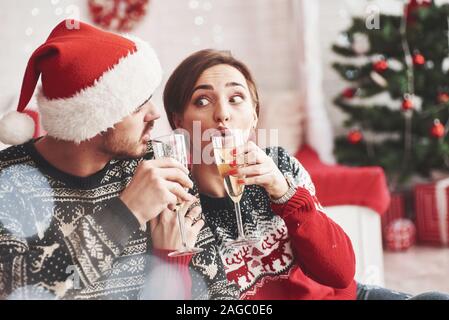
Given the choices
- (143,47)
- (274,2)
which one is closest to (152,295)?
(143,47)

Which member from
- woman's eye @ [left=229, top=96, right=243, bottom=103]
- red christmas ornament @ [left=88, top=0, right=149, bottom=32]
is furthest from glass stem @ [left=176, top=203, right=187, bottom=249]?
red christmas ornament @ [left=88, top=0, right=149, bottom=32]

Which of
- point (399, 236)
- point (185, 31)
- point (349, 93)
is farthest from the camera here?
point (349, 93)

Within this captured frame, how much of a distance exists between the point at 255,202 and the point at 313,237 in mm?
126

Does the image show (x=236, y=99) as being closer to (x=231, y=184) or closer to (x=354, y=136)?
(x=231, y=184)

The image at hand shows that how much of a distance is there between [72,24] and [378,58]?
6.25ft

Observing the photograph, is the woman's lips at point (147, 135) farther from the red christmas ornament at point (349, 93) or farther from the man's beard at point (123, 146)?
the red christmas ornament at point (349, 93)

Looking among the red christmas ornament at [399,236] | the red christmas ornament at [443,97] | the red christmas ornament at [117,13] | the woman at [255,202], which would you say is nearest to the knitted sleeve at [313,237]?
the woman at [255,202]

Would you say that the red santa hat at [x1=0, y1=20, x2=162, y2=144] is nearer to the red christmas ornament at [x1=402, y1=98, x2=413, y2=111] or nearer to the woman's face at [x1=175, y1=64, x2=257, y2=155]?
the woman's face at [x1=175, y1=64, x2=257, y2=155]

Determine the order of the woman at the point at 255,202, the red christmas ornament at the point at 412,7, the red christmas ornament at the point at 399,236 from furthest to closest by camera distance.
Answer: the red christmas ornament at the point at 412,7 → the red christmas ornament at the point at 399,236 → the woman at the point at 255,202

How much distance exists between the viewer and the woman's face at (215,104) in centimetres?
100

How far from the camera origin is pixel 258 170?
0.97 meters

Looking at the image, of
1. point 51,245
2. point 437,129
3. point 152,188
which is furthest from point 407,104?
point 51,245

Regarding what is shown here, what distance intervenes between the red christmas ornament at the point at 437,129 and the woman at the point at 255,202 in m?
1.65

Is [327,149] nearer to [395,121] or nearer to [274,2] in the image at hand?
[274,2]
